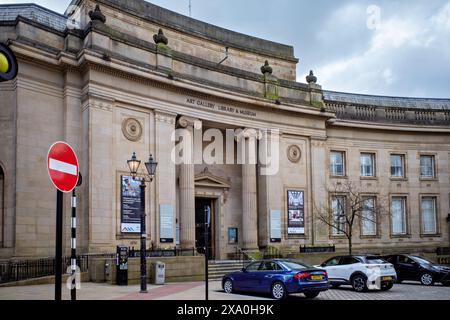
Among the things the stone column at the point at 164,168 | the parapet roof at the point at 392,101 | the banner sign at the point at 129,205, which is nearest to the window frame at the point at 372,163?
the parapet roof at the point at 392,101

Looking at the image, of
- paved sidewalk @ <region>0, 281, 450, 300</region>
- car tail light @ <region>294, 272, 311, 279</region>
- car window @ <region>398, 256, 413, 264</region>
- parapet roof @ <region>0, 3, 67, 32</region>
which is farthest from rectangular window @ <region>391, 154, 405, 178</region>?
parapet roof @ <region>0, 3, 67, 32</region>

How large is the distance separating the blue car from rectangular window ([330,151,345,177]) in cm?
1929

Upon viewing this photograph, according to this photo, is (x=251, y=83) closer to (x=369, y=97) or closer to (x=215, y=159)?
(x=215, y=159)

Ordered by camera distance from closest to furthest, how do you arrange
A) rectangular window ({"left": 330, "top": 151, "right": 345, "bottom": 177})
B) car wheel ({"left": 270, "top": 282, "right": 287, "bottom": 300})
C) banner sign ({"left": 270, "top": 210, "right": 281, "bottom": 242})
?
car wheel ({"left": 270, "top": 282, "right": 287, "bottom": 300})
banner sign ({"left": 270, "top": 210, "right": 281, "bottom": 242})
rectangular window ({"left": 330, "top": 151, "right": 345, "bottom": 177})

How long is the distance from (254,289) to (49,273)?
936cm

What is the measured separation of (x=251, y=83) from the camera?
33.3 meters

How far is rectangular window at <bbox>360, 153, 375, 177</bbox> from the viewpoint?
3856 cm

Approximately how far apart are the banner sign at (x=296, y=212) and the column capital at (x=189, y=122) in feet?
25.2

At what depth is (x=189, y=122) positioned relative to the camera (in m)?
30.2

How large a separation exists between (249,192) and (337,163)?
828 centimetres

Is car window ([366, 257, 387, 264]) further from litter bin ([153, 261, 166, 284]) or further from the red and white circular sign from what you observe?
the red and white circular sign

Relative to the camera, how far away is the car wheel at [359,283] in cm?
2089

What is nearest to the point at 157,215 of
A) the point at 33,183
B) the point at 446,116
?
the point at 33,183

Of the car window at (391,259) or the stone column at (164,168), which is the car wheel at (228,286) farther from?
the car window at (391,259)
